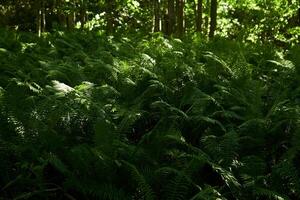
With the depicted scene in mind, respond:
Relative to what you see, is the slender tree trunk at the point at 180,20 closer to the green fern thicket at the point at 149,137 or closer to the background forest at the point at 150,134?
the background forest at the point at 150,134

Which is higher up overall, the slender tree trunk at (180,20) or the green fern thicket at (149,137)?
the slender tree trunk at (180,20)

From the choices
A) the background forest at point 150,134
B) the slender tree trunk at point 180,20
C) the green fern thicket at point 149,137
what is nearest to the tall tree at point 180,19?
the slender tree trunk at point 180,20

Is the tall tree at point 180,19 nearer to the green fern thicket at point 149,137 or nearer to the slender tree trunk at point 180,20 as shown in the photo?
the slender tree trunk at point 180,20

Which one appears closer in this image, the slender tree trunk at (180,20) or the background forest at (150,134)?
the background forest at (150,134)

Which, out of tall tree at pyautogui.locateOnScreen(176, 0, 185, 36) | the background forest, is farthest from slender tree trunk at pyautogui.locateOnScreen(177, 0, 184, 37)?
the background forest

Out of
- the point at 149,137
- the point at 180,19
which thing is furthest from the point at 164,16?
the point at 149,137

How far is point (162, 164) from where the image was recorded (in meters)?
3.91

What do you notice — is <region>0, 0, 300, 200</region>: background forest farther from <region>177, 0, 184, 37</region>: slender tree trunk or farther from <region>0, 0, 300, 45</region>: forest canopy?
<region>177, 0, 184, 37</region>: slender tree trunk

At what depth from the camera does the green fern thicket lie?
357 centimetres

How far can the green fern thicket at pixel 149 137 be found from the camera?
3.57 m

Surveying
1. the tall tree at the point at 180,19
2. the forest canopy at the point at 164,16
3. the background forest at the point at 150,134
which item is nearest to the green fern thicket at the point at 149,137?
the background forest at the point at 150,134

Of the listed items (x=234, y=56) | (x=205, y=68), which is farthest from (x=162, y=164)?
(x=234, y=56)

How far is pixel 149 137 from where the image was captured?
4.50 m

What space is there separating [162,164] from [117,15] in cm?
2021
